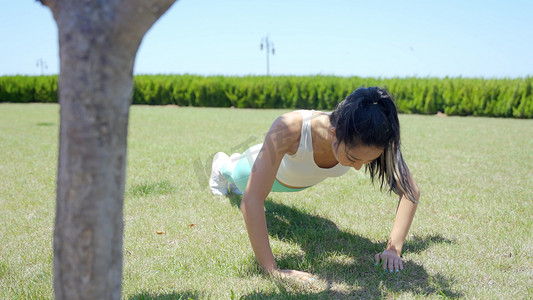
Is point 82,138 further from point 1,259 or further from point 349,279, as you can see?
point 1,259

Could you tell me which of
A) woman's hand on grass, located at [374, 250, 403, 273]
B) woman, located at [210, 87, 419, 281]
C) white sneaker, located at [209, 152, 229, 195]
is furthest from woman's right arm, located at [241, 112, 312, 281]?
white sneaker, located at [209, 152, 229, 195]

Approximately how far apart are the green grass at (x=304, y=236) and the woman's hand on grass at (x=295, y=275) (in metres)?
0.05

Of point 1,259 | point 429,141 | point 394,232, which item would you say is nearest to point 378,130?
point 394,232

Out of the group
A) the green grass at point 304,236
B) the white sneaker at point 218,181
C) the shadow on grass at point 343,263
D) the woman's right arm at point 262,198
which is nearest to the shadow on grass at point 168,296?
the green grass at point 304,236

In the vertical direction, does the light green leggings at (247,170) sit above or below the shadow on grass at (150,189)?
above

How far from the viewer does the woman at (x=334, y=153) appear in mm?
1952

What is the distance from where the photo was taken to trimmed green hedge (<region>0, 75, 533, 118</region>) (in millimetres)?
16062

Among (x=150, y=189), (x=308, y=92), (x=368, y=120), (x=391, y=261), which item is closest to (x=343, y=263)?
(x=391, y=261)

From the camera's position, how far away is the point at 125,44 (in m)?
1.06

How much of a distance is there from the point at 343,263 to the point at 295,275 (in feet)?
1.40

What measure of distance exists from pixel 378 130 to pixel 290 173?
988 mm

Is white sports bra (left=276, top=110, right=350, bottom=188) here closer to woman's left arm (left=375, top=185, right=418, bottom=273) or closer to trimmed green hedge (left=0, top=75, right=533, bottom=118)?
woman's left arm (left=375, top=185, right=418, bottom=273)

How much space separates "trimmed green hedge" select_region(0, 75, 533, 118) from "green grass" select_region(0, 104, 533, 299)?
38.6 ft

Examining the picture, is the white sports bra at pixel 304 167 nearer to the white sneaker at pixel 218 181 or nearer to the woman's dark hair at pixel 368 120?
the woman's dark hair at pixel 368 120
